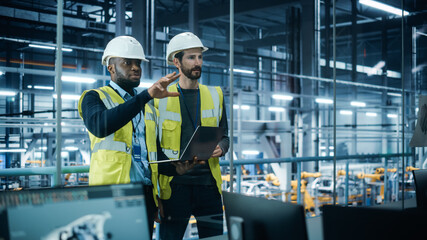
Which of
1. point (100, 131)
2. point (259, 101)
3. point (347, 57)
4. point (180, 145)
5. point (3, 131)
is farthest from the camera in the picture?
point (259, 101)

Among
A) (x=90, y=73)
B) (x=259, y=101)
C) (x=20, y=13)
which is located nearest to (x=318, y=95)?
(x=259, y=101)

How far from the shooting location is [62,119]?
1780 mm

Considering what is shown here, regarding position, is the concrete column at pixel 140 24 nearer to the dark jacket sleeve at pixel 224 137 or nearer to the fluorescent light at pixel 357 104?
the dark jacket sleeve at pixel 224 137

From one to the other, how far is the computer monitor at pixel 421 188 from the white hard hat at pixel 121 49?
4.60 feet

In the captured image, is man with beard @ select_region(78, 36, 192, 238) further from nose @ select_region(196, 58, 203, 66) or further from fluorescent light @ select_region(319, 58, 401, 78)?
fluorescent light @ select_region(319, 58, 401, 78)

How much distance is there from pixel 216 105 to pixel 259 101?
489 centimetres

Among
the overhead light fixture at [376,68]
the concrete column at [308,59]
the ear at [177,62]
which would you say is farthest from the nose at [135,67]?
the overhead light fixture at [376,68]

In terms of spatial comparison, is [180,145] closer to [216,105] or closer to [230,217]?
[216,105]

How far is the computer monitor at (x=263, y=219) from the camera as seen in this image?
1.02 m

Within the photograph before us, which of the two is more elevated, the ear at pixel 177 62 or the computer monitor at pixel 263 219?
the ear at pixel 177 62

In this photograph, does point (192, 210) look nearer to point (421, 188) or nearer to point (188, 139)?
point (188, 139)

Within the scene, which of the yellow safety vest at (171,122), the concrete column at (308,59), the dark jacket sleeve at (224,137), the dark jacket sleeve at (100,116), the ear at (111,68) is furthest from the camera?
the concrete column at (308,59)

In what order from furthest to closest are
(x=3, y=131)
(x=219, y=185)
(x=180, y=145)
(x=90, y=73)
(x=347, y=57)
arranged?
(x=347, y=57)
(x=219, y=185)
(x=180, y=145)
(x=90, y=73)
(x=3, y=131)

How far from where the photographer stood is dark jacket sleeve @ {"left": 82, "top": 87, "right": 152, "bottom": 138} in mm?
1840
